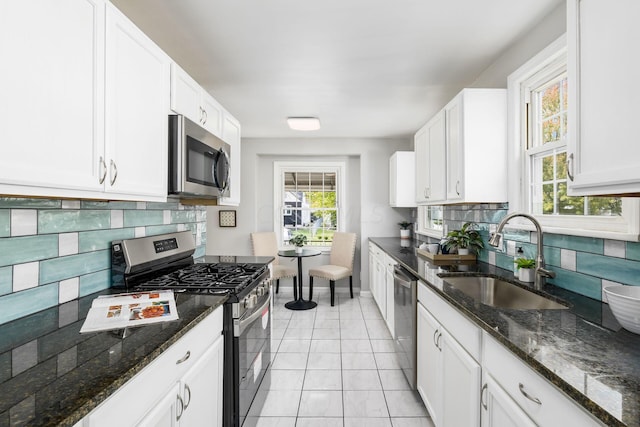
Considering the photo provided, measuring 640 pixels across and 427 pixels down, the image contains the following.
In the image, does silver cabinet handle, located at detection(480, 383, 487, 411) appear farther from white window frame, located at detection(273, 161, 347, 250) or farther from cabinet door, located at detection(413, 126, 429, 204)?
white window frame, located at detection(273, 161, 347, 250)

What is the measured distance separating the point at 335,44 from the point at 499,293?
1.91 m

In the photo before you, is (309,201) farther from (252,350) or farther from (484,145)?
(252,350)

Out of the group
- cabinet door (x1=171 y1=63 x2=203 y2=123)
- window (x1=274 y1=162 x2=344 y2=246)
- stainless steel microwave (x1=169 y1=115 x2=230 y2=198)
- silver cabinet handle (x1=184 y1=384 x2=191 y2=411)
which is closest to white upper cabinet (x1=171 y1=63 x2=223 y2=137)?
cabinet door (x1=171 y1=63 x2=203 y2=123)

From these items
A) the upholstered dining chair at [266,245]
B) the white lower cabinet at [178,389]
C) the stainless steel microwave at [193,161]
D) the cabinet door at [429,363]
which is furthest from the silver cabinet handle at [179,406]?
the upholstered dining chair at [266,245]

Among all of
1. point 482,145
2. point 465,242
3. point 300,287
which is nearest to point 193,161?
point 482,145

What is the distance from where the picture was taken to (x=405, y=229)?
4.66 m

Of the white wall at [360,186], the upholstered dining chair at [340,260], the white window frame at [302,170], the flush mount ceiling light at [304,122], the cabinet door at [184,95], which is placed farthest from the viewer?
the white window frame at [302,170]

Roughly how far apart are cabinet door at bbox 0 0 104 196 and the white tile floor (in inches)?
60.8

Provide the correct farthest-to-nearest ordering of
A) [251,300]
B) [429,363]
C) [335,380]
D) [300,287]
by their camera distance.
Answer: [300,287] < [335,380] < [429,363] < [251,300]

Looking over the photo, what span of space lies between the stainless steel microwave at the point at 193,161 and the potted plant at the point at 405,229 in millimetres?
2970

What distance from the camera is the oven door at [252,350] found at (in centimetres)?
171

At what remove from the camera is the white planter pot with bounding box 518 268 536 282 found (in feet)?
5.92

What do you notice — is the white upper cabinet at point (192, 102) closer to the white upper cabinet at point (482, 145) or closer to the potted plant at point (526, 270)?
the white upper cabinet at point (482, 145)

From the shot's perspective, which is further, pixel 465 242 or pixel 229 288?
pixel 465 242
